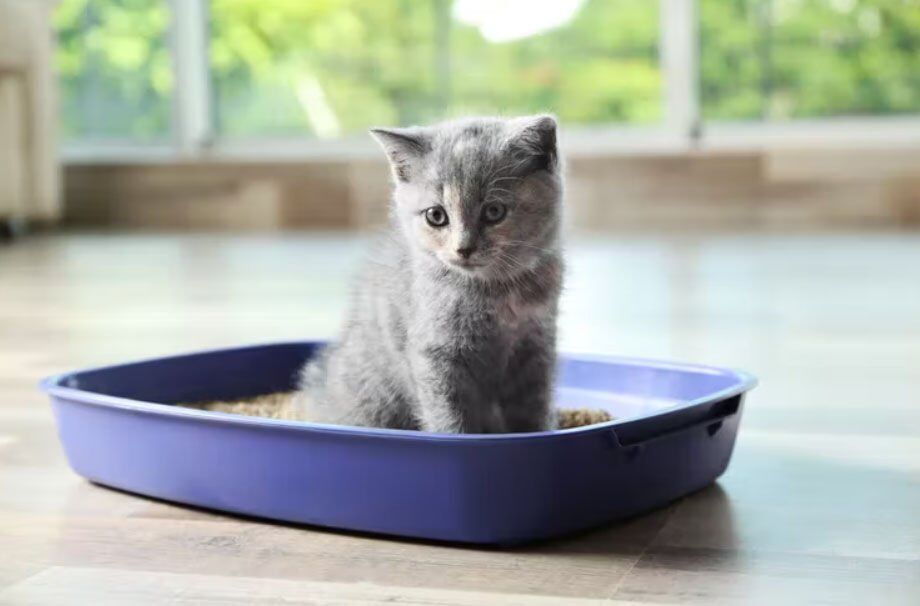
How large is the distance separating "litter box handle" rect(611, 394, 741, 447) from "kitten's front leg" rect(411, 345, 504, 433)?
7.1 inches

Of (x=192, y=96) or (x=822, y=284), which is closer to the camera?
(x=822, y=284)

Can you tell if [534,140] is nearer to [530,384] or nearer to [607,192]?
[530,384]

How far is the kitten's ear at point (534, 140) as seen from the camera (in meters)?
1.24

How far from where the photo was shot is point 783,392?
186 centimetres

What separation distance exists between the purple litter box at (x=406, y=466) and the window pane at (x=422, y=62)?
156 inches

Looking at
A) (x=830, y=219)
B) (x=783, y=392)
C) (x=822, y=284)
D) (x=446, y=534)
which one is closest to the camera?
(x=446, y=534)

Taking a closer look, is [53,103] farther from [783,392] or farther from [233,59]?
[783,392]

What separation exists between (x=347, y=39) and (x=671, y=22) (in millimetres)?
1428

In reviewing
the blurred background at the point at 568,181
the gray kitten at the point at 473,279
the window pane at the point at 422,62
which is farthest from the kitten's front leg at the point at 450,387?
the window pane at the point at 422,62

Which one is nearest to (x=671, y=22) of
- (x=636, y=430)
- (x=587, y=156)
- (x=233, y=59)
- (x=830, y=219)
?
(x=587, y=156)

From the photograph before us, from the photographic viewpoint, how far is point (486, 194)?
1.24 meters

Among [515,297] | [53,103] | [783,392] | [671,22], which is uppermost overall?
[671,22]

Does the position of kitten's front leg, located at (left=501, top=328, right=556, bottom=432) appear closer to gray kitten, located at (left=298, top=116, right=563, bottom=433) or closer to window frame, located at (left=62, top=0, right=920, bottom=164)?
gray kitten, located at (left=298, top=116, right=563, bottom=433)

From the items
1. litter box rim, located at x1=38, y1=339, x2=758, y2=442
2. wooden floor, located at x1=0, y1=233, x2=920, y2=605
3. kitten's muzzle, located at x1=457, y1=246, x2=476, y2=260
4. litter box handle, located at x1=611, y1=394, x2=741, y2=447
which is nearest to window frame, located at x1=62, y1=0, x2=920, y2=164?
wooden floor, located at x1=0, y1=233, x2=920, y2=605
